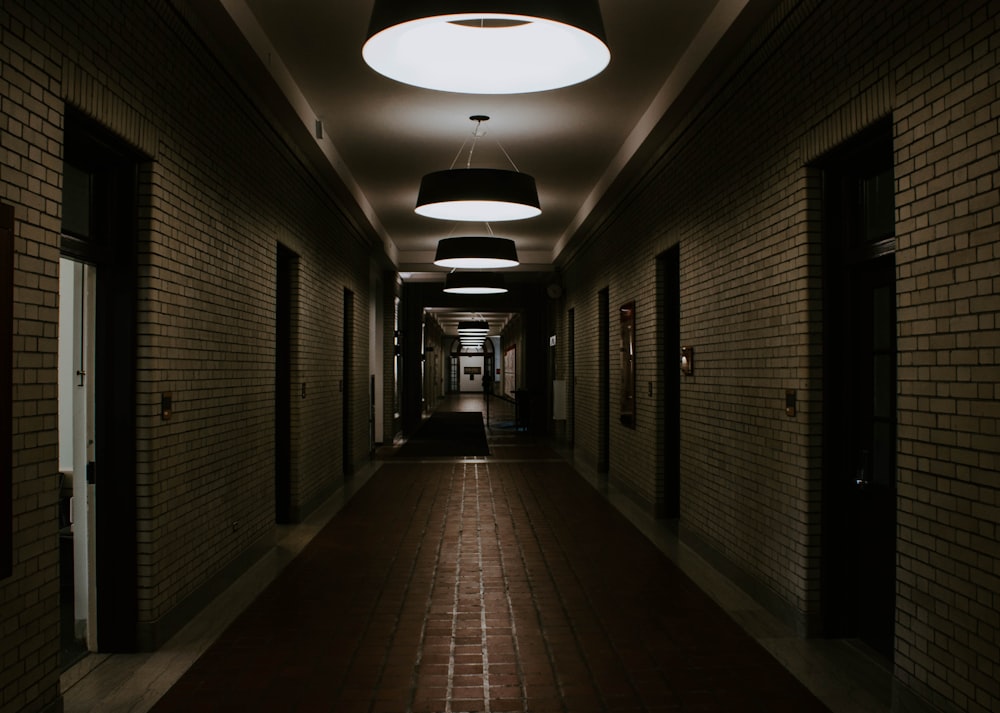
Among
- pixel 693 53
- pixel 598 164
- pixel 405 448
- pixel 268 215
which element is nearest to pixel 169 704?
pixel 268 215

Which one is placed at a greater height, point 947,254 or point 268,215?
point 268,215

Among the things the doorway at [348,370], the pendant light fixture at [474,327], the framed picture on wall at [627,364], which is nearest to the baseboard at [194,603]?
the framed picture on wall at [627,364]

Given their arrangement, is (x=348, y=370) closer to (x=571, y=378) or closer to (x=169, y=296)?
(x=571, y=378)

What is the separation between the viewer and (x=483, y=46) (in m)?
3.48

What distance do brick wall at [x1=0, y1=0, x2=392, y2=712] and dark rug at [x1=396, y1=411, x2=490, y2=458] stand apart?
5.66 meters

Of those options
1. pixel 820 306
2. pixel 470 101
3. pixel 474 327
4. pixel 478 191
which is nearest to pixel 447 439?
pixel 470 101

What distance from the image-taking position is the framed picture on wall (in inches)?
345

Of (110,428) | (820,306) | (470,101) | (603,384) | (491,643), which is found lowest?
(491,643)

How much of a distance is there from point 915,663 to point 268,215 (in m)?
5.27

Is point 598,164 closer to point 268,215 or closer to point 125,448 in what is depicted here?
point 268,215

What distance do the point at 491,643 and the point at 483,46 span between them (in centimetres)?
289

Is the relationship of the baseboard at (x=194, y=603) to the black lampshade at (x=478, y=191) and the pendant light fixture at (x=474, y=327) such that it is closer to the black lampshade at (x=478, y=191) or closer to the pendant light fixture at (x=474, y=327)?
the black lampshade at (x=478, y=191)

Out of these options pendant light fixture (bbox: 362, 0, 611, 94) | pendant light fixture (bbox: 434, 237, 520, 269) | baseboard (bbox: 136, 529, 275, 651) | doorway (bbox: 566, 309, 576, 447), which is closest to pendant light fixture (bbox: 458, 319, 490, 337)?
doorway (bbox: 566, 309, 576, 447)

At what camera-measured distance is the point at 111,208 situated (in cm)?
404
